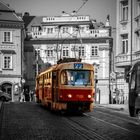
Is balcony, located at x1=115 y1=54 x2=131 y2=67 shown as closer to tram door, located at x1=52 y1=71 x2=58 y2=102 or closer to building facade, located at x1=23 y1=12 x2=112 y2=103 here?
tram door, located at x1=52 y1=71 x2=58 y2=102

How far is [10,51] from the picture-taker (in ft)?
241

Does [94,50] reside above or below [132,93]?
above

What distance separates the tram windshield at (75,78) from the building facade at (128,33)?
53.6 ft

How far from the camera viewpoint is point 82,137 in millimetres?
A: 15109

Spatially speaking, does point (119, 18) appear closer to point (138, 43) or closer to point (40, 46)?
point (138, 43)

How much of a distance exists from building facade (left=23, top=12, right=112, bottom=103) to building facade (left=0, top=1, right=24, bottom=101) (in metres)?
13.2

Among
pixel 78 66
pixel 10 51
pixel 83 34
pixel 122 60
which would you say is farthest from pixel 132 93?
pixel 83 34

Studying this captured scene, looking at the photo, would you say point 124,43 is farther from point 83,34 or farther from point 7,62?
point 83,34

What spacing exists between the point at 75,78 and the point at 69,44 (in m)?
63.1

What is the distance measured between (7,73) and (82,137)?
5809cm

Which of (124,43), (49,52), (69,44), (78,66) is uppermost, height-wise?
(69,44)

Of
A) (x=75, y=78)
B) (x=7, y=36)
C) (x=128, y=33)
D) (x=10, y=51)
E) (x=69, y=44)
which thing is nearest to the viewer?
(x=75, y=78)

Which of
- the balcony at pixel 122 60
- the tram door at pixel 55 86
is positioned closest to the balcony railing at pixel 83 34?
the balcony at pixel 122 60

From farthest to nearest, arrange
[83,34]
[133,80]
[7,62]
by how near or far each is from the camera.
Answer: [83,34] < [7,62] < [133,80]
